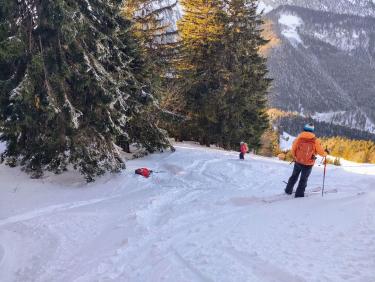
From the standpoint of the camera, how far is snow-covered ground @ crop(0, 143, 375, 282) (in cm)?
640

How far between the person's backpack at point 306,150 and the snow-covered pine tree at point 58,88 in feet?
19.6

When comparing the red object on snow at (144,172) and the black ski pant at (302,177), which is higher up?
the black ski pant at (302,177)

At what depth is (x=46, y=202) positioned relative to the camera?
1128 centimetres

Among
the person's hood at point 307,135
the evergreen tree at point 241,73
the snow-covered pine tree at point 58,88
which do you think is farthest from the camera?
the evergreen tree at point 241,73

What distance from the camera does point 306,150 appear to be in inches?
Answer: 440

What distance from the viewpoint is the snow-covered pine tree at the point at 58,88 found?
468 inches

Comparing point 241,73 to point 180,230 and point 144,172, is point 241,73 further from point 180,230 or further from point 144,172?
point 180,230

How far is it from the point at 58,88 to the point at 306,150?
759 cm

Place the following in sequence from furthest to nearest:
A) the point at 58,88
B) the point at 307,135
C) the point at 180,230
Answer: the point at 58,88 < the point at 307,135 < the point at 180,230

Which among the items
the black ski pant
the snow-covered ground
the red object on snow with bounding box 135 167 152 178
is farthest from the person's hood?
the red object on snow with bounding box 135 167 152 178

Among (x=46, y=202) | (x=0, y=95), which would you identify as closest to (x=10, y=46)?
(x=0, y=95)

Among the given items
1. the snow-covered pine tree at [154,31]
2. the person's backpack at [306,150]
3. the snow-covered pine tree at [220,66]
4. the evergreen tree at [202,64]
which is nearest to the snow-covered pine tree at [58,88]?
the person's backpack at [306,150]

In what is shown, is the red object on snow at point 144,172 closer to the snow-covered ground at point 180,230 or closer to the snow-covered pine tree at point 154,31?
the snow-covered ground at point 180,230

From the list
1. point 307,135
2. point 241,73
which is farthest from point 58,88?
point 241,73
